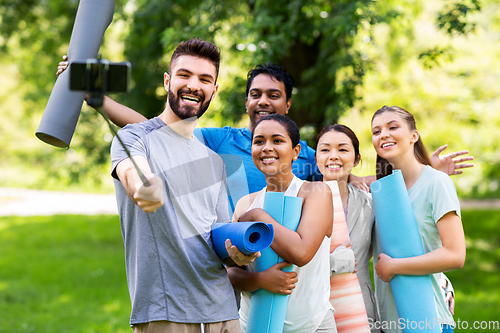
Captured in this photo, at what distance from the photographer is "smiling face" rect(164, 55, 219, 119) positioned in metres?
2.20

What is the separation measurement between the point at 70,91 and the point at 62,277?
289 inches

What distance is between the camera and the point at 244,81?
6.04 metres

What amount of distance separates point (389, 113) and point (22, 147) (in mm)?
23409

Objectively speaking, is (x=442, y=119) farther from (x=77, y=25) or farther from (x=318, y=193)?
(x=77, y=25)

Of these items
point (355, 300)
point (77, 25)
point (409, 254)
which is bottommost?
point (355, 300)

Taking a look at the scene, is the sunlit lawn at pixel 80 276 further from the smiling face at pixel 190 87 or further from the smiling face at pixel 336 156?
the smiling face at pixel 190 87

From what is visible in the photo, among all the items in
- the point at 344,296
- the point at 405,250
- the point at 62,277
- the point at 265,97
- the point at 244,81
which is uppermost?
the point at 244,81

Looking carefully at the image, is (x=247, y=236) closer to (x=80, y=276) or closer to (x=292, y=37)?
(x=292, y=37)

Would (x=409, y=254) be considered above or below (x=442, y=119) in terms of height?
below

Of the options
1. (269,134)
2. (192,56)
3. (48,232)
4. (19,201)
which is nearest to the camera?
(192,56)

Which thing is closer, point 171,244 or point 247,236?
point 247,236

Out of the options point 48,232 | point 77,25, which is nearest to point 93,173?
point 48,232

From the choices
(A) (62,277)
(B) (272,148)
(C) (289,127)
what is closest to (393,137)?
(C) (289,127)

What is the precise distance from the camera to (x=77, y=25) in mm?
2258
